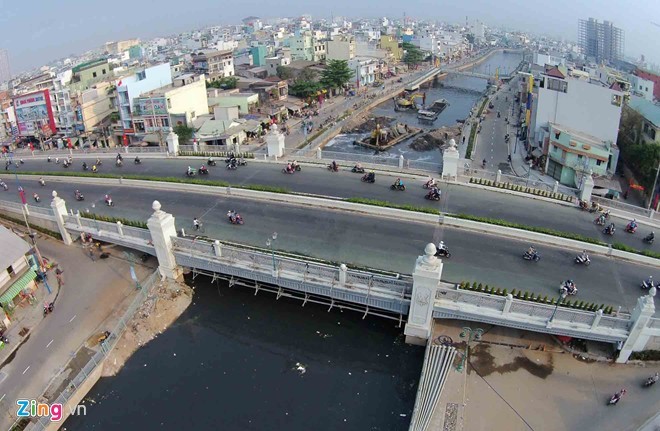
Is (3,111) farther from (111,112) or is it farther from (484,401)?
(484,401)

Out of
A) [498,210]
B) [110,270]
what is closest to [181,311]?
[110,270]

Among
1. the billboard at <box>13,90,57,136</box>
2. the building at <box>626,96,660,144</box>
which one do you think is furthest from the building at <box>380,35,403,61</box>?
the billboard at <box>13,90,57,136</box>

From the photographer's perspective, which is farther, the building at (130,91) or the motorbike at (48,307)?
the building at (130,91)

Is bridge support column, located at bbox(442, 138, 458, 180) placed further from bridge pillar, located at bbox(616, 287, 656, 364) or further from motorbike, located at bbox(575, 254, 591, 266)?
bridge pillar, located at bbox(616, 287, 656, 364)

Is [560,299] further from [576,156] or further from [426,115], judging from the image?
[426,115]


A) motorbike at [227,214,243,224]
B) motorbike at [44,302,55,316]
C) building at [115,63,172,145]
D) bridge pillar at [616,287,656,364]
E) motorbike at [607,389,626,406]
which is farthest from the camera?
building at [115,63,172,145]

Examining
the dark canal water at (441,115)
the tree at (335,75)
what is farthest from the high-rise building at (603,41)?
the tree at (335,75)

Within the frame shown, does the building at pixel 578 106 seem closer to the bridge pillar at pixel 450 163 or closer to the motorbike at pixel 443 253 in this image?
the bridge pillar at pixel 450 163
